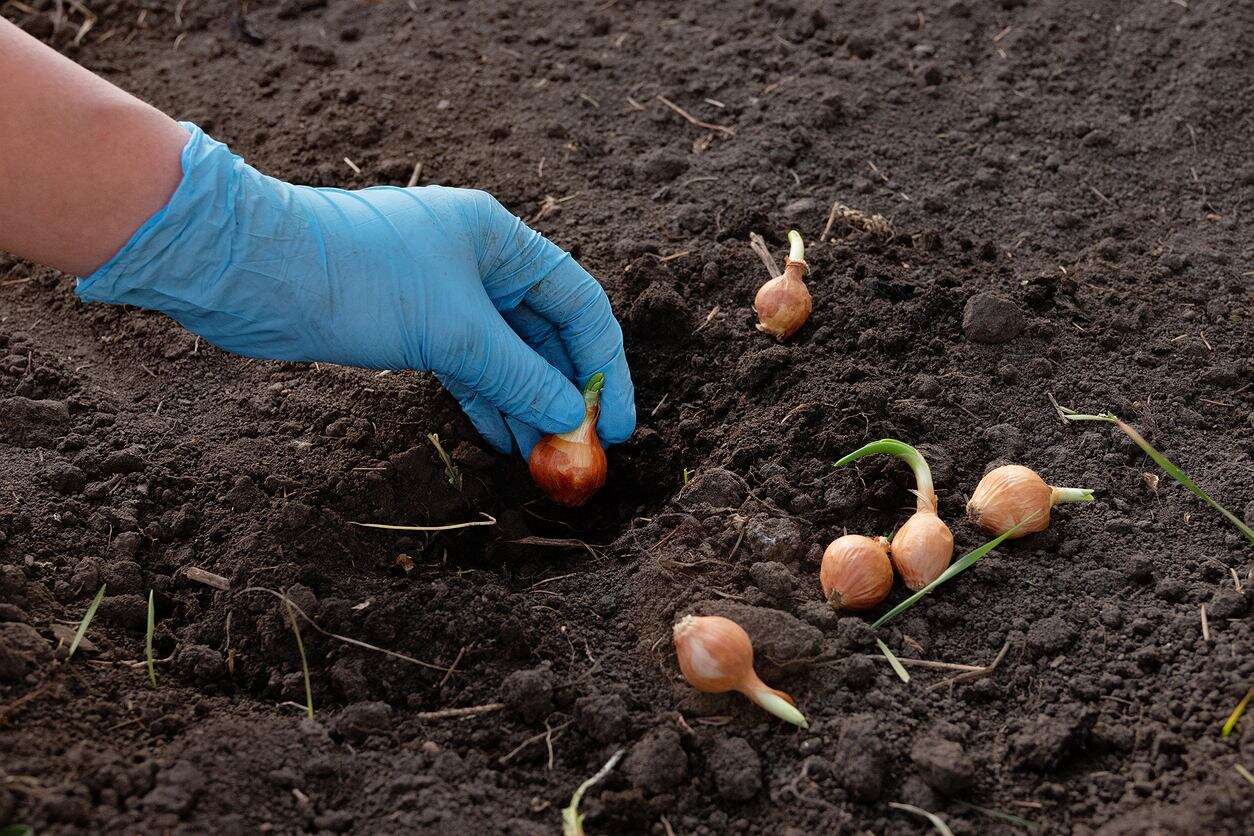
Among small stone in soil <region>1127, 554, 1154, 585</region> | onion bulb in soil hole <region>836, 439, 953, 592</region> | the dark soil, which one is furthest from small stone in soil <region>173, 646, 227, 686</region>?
small stone in soil <region>1127, 554, 1154, 585</region>

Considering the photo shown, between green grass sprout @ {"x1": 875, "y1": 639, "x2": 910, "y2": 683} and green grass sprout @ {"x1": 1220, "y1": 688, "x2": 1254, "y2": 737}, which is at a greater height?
green grass sprout @ {"x1": 1220, "y1": 688, "x2": 1254, "y2": 737}

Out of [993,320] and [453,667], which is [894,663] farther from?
[993,320]

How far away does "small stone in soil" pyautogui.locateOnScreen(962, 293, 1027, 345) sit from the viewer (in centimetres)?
264

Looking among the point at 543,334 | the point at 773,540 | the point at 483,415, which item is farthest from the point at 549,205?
the point at 773,540

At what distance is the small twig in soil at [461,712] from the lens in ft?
6.45

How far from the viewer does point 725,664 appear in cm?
189

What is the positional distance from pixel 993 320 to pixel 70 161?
2.05 m

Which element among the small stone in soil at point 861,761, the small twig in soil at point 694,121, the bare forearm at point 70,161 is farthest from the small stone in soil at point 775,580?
the small twig in soil at point 694,121

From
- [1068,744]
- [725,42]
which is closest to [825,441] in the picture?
[1068,744]

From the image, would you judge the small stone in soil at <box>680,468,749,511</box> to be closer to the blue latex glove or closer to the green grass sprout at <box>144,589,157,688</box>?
the blue latex glove

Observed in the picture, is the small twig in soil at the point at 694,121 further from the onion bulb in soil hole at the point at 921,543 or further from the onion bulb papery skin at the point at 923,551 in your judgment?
the onion bulb papery skin at the point at 923,551

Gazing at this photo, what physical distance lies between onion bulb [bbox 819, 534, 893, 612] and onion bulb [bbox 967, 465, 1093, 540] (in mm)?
249

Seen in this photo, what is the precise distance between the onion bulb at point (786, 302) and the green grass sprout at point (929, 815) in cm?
128

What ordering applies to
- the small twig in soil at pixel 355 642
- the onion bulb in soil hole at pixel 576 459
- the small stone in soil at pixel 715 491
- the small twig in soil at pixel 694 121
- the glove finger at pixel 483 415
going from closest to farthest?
the small twig in soil at pixel 355 642 < the small stone in soil at pixel 715 491 < the onion bulb in soil hole at pixel 576 459 < the glove finger at pixel 483 415 < the small twig in soil at pixel 694 121
